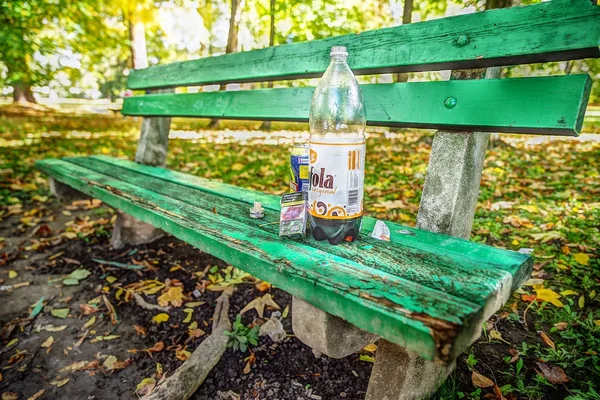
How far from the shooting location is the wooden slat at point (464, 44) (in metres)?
1.04

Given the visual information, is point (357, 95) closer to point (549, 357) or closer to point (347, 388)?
point (347, 388)

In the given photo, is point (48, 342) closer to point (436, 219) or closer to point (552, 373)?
point (436, 219)

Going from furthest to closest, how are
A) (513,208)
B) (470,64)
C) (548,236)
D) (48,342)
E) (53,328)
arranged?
1. (513,208)
2. (548,236)
3. (53,328)
4. (48,342)
5. (470,64)

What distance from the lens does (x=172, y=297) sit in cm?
229

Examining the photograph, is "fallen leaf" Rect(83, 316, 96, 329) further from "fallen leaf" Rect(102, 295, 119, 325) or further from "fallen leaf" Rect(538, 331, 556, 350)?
"fallen leaf" Rect(538, 331, 556, 350)

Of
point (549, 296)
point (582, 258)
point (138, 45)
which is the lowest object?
point (549, 296)

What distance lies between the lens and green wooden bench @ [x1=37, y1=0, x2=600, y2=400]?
86 centimetres

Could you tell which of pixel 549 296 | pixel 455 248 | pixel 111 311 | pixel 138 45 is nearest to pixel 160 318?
pixel 111 311

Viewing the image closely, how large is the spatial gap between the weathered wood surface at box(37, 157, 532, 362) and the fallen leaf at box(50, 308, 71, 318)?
3.46 ft

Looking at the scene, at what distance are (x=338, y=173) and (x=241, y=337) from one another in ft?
3.89

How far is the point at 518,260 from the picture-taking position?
41.4 inches

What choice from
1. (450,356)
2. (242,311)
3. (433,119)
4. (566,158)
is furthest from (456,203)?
(566,158)

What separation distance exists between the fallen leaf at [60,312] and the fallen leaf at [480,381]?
224cm

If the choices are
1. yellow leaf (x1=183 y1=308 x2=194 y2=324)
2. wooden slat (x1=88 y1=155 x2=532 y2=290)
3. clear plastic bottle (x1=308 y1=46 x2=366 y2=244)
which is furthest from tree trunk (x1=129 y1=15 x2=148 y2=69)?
clear plastic bottle (x1=308 y1=46 x2=366 y2=244)
